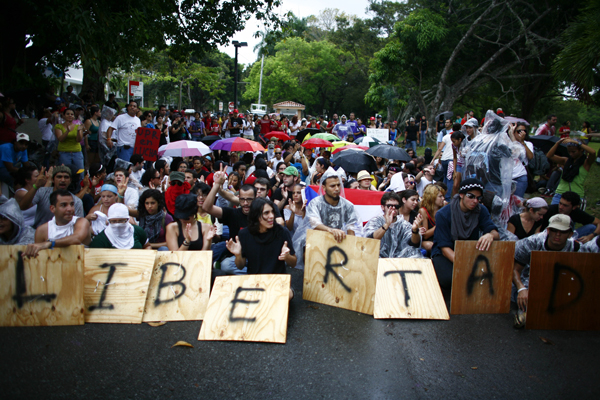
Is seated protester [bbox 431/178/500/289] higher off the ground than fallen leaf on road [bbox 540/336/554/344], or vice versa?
seated protester [bbox 431/178/500/289]

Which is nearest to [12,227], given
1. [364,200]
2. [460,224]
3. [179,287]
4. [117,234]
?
[117,234]

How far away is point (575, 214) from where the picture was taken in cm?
622

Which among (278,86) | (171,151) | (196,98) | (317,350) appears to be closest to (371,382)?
(317,350)

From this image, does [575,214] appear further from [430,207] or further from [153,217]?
[153,217]

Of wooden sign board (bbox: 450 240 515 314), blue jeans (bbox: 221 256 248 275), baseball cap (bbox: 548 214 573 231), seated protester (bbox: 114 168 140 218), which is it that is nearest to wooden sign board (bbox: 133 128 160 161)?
seated protester (bbox: 114 168 140 218)

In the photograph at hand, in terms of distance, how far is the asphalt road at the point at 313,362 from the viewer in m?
3.69

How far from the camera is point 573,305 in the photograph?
4895 millimetres

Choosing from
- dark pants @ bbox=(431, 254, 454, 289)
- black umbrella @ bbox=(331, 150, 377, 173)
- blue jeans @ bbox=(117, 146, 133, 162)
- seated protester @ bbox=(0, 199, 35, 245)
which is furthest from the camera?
blue jeans @ bbox=(117, 146, 133, 162)

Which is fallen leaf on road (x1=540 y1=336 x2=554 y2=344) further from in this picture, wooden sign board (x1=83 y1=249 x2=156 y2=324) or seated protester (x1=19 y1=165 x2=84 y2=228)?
seated protester (x1=19 y1=165 x2=84 y2=228)

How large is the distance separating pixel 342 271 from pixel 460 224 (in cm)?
157

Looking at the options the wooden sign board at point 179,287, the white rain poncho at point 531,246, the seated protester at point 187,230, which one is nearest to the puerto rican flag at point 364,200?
the seated protester at point 187,230

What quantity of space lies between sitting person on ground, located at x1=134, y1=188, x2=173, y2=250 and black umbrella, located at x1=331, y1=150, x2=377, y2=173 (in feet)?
15.8

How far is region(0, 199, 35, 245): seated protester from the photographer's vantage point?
4.92 meters

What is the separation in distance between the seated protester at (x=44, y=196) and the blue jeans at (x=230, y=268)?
1.98 meters
